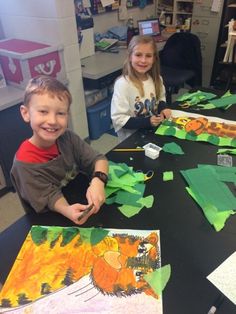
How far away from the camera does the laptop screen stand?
2932 mm

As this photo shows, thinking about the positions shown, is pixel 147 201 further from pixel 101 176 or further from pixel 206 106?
pixel 206 106

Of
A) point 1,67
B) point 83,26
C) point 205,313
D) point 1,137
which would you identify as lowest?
point 1,137

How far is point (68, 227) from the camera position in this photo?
0.81 meters

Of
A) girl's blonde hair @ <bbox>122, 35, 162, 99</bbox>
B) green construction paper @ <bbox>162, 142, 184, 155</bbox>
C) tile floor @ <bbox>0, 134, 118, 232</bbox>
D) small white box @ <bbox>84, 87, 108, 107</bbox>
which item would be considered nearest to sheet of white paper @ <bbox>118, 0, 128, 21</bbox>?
small white box @ <bbox>84, 87, 108, 107</bbox>

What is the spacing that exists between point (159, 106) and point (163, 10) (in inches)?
94.7

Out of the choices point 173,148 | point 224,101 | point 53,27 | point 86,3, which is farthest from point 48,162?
point 86,3

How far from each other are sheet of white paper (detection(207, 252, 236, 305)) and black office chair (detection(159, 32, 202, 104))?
7.02ft

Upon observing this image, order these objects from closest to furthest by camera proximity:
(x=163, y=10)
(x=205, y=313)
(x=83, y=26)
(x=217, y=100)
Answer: (x=205, y=313), (x=217, y=100), (x=83, y=26), (x=163, y=10)

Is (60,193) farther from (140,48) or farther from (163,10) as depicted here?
(163,10)

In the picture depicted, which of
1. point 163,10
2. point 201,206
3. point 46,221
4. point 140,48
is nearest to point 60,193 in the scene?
point 46,221

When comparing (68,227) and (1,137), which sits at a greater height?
(68,227)

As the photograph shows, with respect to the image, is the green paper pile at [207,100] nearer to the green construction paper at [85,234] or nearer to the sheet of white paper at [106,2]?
the green construction paper at [85,234]

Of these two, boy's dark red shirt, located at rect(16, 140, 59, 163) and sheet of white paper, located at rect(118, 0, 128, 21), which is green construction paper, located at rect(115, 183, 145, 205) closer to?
boy's dark red shirt, located at rect(16, 140, 59, 163)

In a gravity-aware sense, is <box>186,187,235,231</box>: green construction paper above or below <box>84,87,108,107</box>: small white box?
above
